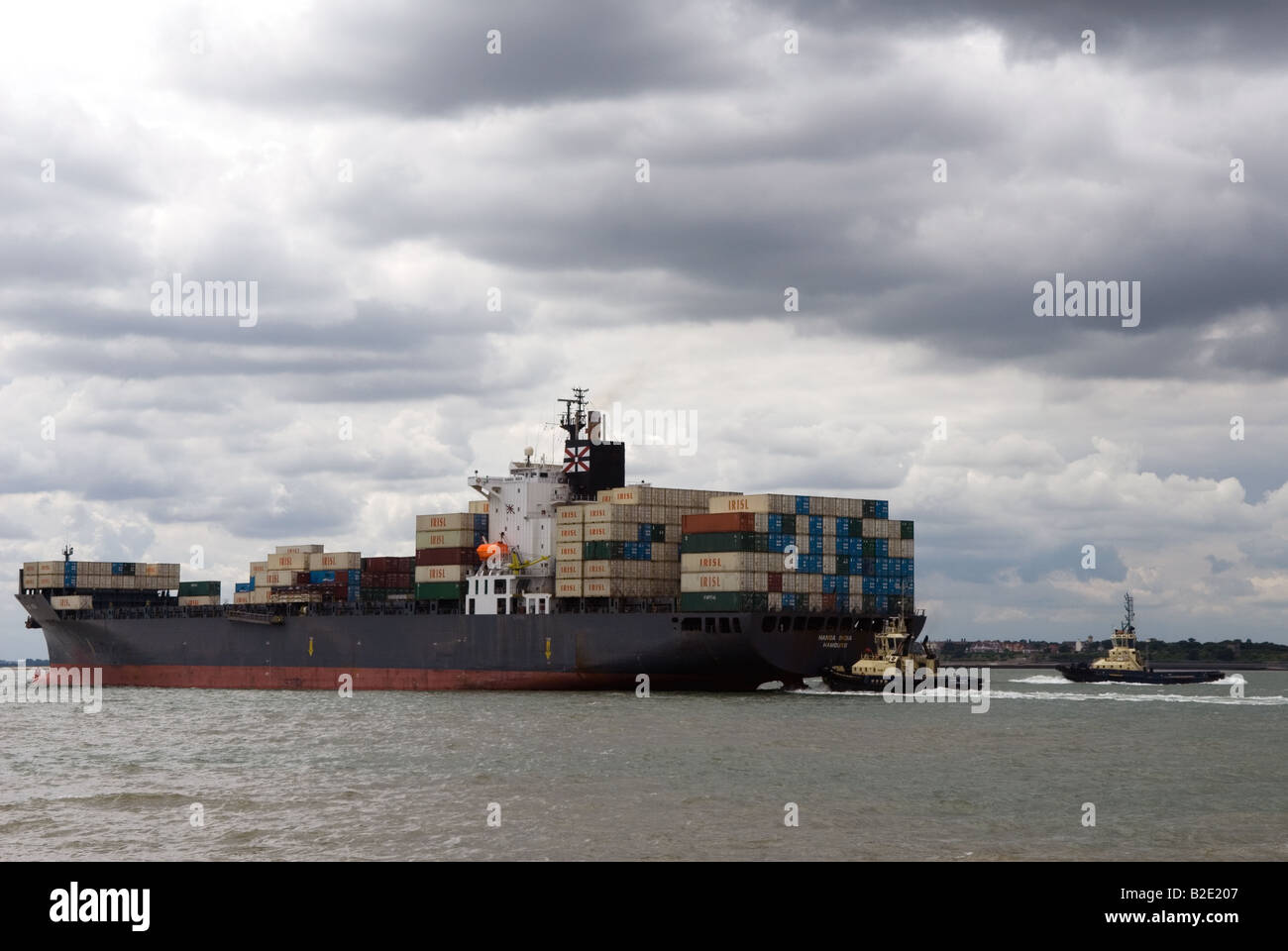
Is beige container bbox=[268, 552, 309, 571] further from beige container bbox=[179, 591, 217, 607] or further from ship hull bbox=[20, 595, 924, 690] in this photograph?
beige container bbox=[179, 591, 217, 607]

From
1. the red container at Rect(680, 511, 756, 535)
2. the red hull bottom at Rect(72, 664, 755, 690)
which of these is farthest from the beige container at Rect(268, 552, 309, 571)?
the red container at Rect(680, 511, 756, 535)

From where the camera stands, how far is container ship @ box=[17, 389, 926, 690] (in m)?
79.1

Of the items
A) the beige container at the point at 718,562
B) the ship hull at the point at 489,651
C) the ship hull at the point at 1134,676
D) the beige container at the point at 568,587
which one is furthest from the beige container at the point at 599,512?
the ship hull at the point at 1134,676

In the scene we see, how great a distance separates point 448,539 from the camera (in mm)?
94438

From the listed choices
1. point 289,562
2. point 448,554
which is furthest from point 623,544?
point 289,562

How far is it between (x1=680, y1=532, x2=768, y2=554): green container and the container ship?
130 millimetres

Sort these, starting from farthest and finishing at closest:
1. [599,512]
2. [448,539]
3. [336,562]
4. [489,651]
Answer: [336,562]
[448,539]
[489,651]
[599,512]

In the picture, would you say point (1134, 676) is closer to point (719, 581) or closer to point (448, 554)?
point (719, 581)

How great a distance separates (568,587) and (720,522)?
11693mm
